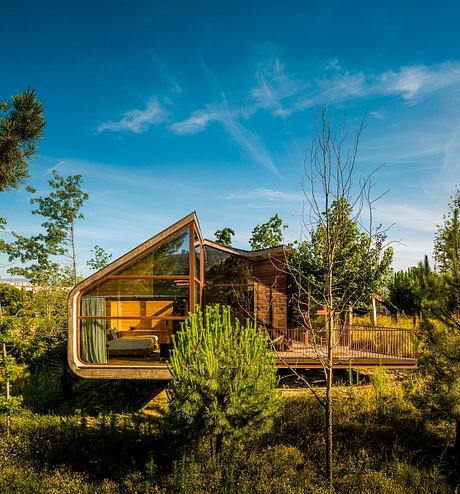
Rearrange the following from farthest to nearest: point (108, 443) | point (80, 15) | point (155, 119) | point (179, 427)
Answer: point (155, 119) < point (80, 15) < point (108, 443) < point (179, 427)

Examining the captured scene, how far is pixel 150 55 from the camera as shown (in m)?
12.1

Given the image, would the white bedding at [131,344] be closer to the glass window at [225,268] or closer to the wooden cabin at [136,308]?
the wooden cabin at [136,308]

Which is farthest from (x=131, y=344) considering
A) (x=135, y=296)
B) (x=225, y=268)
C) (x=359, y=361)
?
(x=359, y=361)

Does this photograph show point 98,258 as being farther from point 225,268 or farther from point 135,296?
point 135,296

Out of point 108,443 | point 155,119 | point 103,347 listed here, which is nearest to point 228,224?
point 155,119

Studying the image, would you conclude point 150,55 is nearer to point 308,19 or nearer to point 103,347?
point 308,19

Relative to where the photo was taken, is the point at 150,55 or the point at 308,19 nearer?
the point at 308,19

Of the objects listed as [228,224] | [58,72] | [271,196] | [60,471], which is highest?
[58,72]

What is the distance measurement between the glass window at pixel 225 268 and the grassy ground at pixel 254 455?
15.3 feet

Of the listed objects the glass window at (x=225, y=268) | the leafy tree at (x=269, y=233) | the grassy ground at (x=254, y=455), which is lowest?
the grassy ground at (x=254, y=455)

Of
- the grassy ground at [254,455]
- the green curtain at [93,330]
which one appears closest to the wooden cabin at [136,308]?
the green curtain at [93,330]

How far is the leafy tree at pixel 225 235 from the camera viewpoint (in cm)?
2814

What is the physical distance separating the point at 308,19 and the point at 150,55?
5.97 meters

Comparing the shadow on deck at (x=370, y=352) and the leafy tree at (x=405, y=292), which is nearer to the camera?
the shadow on deck at (x=370, y=352)
